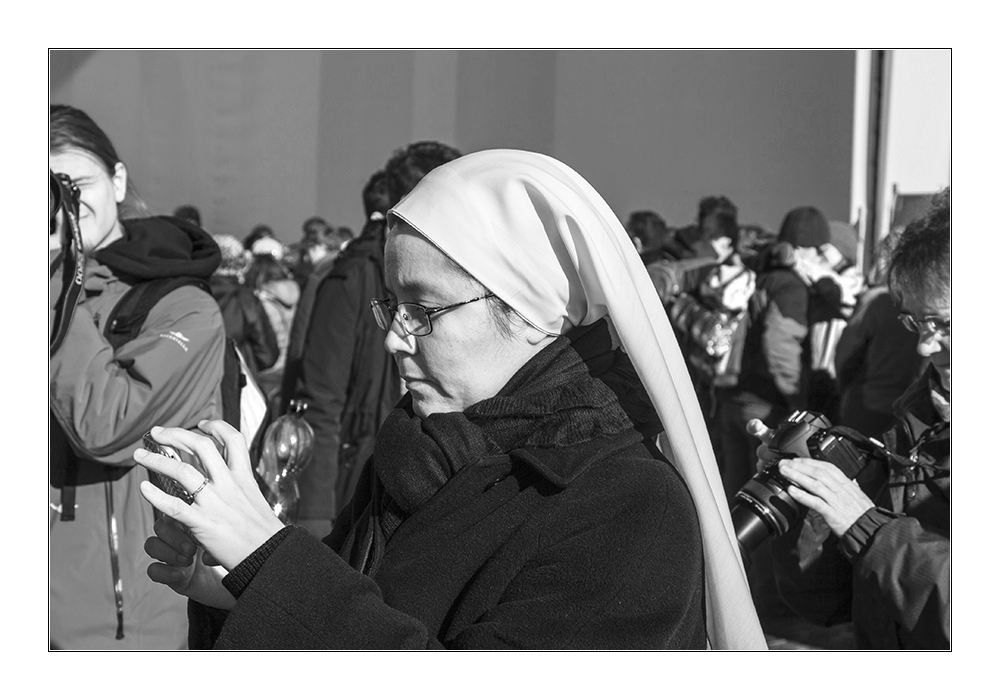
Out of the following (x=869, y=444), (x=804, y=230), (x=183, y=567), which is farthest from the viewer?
(x=804, y=230)

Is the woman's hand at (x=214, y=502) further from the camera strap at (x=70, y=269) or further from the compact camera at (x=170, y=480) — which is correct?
the camera strap at (x=70, y=269)

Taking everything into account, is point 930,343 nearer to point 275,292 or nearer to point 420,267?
point 420,267

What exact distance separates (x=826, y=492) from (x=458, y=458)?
99 cm

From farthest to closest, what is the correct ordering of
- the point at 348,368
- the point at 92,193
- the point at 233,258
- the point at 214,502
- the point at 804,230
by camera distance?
1. the point at 233,258
2. the point at 804,230
3. the point at 348,368
4. the point at 92,193
5. the point at 214,502

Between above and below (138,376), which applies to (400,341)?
above

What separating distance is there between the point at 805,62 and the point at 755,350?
296 centimetres

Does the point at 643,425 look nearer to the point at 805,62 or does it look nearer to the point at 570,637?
the point at 570,637

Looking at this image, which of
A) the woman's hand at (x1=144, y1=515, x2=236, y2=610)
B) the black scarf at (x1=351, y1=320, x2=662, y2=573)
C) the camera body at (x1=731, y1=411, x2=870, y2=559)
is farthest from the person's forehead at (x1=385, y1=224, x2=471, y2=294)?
the camera body at (x1=731, y1=411, x2=870, y2=559)

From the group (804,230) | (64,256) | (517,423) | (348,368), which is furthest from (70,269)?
(804,230)

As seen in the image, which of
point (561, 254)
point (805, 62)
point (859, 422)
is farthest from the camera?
point (805, 62)

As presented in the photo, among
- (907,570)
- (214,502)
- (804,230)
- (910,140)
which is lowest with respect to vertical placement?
(907,570)

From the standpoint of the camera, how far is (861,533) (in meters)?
2.19

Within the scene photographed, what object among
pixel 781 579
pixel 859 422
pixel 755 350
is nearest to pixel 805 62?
pixel 755 350

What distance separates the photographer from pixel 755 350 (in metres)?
5.51
